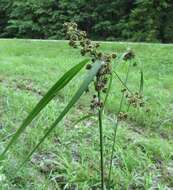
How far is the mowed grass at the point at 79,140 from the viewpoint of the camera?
3.17m

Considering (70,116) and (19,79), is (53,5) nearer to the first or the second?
(19,79)

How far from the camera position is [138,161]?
3.48 metres

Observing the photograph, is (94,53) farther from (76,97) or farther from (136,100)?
(76,97)

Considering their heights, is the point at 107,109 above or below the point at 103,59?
below

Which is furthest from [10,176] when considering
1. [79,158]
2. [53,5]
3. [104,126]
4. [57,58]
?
[53,5]

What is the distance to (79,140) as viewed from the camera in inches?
150

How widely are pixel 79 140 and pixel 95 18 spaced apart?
572 inches

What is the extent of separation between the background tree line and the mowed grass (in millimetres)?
10294

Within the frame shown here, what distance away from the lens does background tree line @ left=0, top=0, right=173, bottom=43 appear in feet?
54.9

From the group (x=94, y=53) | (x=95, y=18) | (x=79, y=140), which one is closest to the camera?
(x=94, y=53)

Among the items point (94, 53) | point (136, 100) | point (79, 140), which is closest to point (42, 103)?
point (94, 53)

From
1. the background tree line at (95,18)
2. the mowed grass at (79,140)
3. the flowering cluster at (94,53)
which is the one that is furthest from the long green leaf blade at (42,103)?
the background tree line at (95,18)

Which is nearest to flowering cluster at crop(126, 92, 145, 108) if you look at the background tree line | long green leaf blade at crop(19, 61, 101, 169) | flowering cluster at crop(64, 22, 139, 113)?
flowering cluster at crop(64, 22, 139, 113)

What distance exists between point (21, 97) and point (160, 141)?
4.71ft
